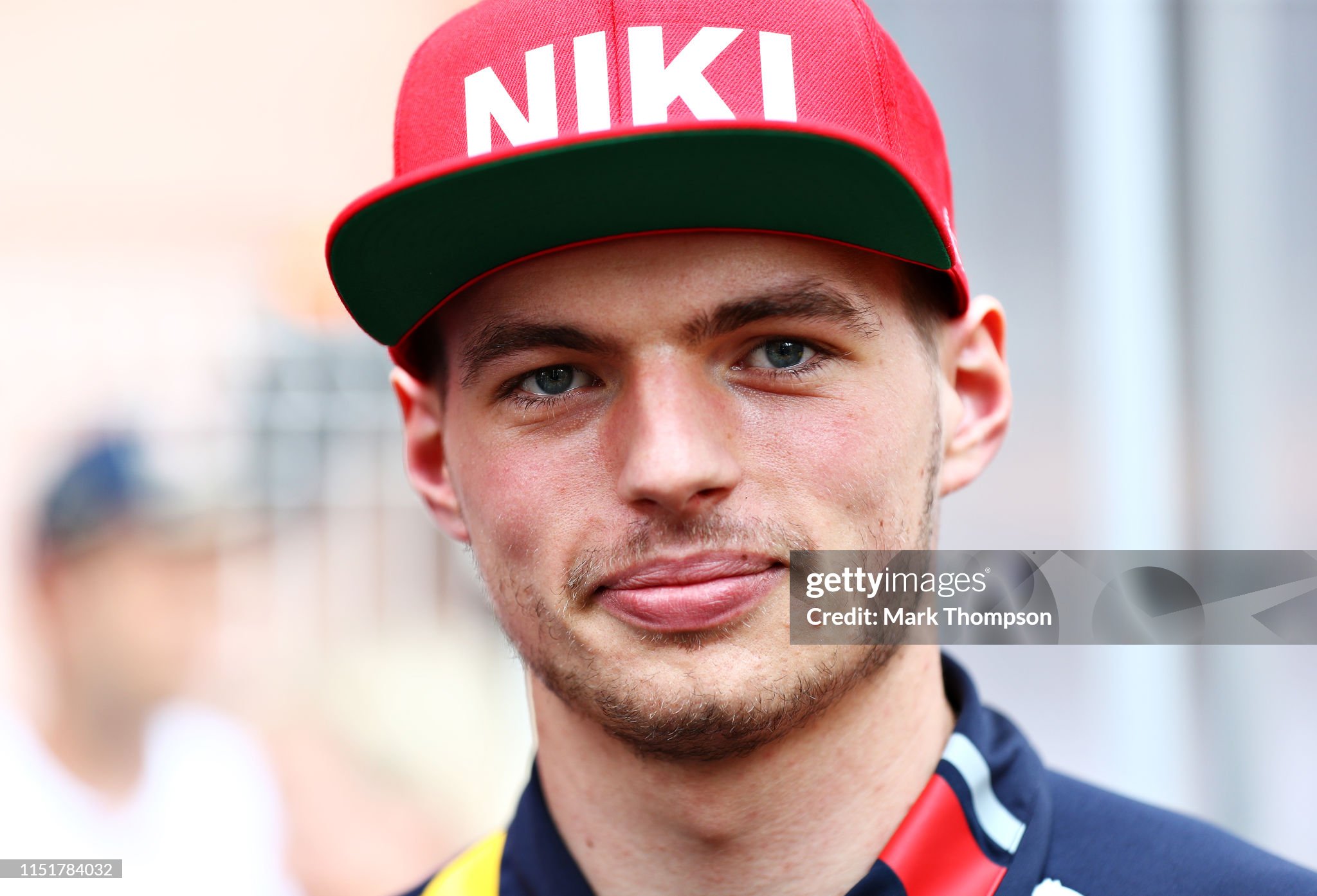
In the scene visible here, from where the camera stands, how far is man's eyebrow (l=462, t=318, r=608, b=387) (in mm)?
1488

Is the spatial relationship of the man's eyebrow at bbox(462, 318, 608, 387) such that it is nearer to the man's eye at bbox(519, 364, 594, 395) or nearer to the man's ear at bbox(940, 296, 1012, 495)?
the man's eye at bbox(519, 364, 594, 395)

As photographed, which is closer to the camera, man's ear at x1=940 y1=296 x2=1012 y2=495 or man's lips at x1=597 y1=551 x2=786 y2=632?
man's lips at x1=597 y1=551 x2=786 y2=632

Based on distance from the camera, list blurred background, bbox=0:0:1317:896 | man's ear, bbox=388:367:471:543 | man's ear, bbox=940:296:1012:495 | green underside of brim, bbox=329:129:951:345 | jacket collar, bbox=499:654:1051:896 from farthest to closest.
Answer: blurred background, bbox=0:0:1317:896
man's ear, bbox=388:367:471:543
man's ear, bbox=940:296:1012:495
jacket collar, bbox=499:654:1051:896
green underside of brim, bbox=329:129:951:345


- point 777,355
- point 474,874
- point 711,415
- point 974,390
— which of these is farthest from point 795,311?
point 474,874

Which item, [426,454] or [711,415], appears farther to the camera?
[426,454]

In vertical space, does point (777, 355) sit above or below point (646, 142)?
below

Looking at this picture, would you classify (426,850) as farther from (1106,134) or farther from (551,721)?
(1106,134)

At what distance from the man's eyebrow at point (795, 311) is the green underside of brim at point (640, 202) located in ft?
0.23

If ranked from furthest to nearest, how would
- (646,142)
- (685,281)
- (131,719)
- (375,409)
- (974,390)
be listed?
(375,409) → (131,719) → (974,390) → (685,281) → (646,142)

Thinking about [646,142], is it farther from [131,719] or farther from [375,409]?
[131,719]

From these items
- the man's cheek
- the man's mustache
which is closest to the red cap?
the man's cheek

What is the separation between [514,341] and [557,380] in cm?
7

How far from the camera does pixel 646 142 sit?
137cm

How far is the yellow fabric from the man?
0.24 m
